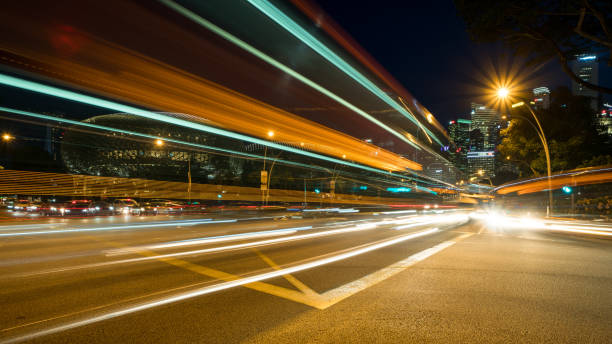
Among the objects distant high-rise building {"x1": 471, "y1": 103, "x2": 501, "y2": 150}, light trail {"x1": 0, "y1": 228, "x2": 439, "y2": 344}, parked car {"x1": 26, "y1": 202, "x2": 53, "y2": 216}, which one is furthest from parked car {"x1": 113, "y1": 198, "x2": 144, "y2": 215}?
distant high-rise building {"x1": 471, "y1": 103, "x2": 501, "y2": 150}

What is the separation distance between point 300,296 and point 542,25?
15.1 metres

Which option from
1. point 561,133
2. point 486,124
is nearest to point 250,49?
point 561,133

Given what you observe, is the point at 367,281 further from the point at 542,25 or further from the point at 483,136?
the point at 483,136

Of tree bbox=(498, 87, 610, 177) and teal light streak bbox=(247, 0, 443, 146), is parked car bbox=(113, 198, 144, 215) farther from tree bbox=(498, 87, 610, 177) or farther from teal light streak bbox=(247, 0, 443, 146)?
tree bbox=(498, 87, 610, 177)

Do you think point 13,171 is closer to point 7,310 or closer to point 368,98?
point 7,310

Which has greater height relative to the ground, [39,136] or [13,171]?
[39,136]

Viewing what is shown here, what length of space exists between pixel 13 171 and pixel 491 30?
82.4 ft

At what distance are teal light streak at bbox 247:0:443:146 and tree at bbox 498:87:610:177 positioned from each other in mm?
Result: 23026

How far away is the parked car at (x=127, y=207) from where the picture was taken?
84.9ft

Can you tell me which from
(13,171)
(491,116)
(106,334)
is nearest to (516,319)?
(106,334)

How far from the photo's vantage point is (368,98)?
2141cm

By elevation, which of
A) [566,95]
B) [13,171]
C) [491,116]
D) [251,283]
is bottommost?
[251,283]

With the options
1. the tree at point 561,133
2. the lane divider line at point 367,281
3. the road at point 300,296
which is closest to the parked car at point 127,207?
the road at point 300,296

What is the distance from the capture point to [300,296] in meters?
4.66
